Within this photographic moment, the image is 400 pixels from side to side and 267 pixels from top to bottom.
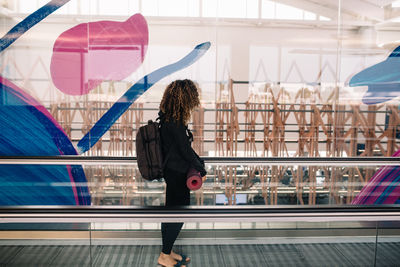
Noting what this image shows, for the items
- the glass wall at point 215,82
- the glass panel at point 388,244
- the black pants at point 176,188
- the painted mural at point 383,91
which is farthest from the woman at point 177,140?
the painted mural at point 383,91

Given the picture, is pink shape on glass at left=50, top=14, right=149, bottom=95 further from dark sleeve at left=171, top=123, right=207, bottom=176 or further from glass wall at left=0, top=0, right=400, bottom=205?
dark sleeve at left=171, top=123, right=207, bottom=176

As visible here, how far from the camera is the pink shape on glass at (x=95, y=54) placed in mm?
4012

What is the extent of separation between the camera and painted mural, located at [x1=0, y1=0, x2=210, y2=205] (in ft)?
13.1

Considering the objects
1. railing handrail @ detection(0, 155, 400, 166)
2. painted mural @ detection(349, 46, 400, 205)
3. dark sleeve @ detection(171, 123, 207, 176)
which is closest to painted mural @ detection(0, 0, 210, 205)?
railing handrail @ detection(0, 155, 400, 166)

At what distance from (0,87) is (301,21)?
3.65 m

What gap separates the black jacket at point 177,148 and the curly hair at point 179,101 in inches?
1.4

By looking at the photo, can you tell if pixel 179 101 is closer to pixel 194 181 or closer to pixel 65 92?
pixel 194 181

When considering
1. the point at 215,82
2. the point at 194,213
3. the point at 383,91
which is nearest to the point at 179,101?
the point at 194,213

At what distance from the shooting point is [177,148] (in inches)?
76.9

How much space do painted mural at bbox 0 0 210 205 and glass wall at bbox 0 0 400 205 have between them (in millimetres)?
12

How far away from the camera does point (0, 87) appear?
398cm

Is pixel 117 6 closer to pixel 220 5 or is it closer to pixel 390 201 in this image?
pixel 220 5

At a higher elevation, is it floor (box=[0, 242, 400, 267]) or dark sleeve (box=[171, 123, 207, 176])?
dark sleeve (box=[171, 123, 207, 176])

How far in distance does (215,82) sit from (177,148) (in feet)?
8.15
